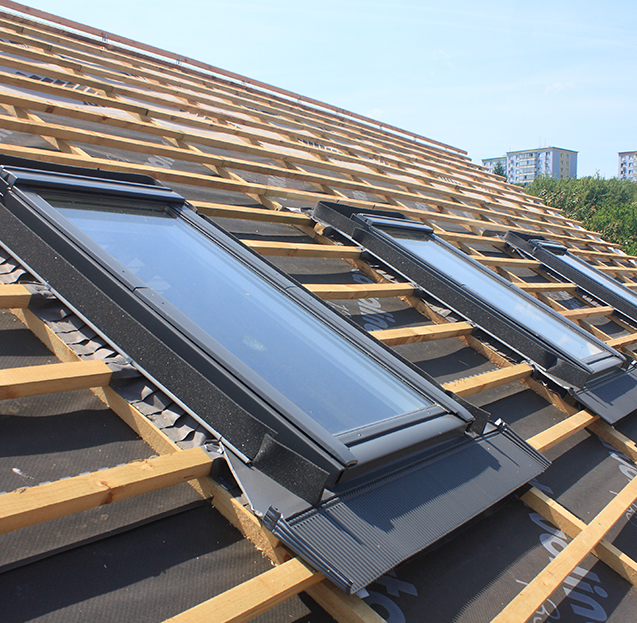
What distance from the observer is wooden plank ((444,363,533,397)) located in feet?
9.02

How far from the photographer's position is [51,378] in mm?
1575

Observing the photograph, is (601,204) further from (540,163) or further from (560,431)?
(540,163)

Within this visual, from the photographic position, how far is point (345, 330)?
7.50 ft

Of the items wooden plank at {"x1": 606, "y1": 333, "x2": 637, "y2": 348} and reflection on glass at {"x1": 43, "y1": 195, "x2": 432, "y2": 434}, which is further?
wooden plank at {"x1": 606, "y1": 333, "x2": 637, "y2": 348}

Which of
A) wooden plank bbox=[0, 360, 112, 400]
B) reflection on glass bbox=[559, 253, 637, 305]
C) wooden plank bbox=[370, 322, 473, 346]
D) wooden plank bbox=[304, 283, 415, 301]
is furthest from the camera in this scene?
reflection on glass bbox=[559, 253, 637, 305]

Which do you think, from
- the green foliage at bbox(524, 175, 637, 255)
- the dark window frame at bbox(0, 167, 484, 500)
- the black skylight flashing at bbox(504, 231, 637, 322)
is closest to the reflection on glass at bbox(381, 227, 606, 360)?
the dark window frame at bbox(0, 167, 484, 500)

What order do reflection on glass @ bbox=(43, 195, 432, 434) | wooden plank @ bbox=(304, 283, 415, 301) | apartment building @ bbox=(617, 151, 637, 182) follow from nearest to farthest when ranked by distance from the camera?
1. reflection on glass @ bbox=(43, 195, 432, 434)
2. wooden plank @ bbox=(304, 283, 415, 301)
3. apartment building @ bbox=(617, 151, 637, 182)

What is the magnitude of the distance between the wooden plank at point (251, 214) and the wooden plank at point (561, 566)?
8.60ft

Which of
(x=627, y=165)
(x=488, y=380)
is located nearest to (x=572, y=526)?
(x=488, y=380)

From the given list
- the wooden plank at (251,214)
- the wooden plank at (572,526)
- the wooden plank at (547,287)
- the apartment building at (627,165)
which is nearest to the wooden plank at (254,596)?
the wooden plank at (572,526)

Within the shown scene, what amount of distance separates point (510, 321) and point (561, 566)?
5.89 feet

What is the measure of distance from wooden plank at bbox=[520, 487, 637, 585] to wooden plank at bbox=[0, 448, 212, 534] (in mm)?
1651

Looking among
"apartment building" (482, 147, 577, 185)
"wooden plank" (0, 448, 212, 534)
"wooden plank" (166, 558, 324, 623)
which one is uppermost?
"apartment building" (482, 147, 577, 185)

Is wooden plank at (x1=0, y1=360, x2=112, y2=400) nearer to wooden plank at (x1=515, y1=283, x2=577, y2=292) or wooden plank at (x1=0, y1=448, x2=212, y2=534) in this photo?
wooden plank at (x1=0, y1=448, x2=212, y2=534)
